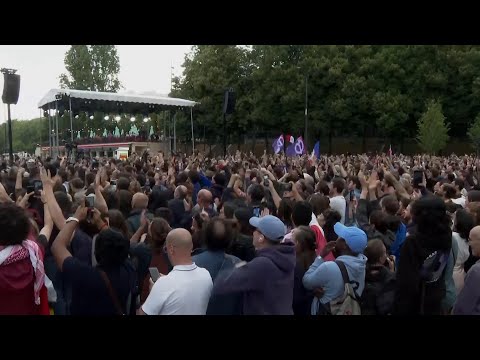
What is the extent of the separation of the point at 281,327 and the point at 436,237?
164 centimetres

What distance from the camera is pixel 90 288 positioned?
3432mm

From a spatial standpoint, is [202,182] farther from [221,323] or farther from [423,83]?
[423,83]

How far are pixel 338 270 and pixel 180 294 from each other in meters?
1.25

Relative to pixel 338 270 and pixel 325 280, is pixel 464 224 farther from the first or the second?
pixel 325 280

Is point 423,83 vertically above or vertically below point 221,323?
above

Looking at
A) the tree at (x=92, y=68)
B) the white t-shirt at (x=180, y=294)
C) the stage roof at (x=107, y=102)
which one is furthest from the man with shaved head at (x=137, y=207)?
the tree at (x=92, y=68)

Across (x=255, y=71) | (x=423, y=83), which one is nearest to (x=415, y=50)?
(x=423, y=83)

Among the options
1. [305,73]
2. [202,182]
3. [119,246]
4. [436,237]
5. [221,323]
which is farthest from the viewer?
[305,73]

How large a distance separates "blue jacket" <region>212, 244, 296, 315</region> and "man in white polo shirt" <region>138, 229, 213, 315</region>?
0.10 meters

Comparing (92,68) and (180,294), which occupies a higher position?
(92,68)

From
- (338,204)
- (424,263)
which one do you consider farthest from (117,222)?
(338,204)

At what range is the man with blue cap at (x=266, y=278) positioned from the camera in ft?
11.3
